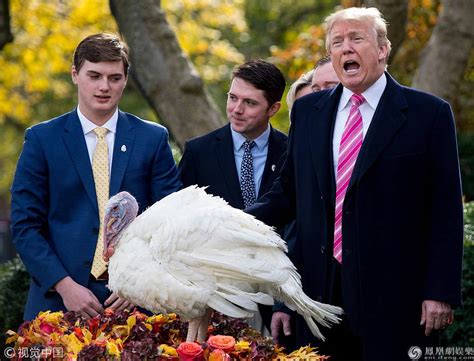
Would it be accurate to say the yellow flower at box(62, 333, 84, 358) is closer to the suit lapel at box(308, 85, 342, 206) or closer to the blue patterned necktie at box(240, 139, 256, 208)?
the suit lapel at box(308, 85, 342, 206)

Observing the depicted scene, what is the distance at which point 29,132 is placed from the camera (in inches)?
209

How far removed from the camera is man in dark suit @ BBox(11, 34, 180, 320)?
510 centimetres

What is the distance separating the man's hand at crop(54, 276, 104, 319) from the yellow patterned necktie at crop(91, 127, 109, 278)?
0.55ft

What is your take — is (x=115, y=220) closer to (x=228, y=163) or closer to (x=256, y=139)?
(x=228, y=163)

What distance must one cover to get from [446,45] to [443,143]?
5956 mm

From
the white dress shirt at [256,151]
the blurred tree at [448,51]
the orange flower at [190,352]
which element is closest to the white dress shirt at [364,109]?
the white dress shirt at [256,151]

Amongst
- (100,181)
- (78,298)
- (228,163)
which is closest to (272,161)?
(228,163)

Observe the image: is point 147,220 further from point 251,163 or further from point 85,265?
point 251,163

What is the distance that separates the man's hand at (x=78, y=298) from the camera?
4.93m

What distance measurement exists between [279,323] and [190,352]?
1.43 metres

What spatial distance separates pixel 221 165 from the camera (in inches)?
230

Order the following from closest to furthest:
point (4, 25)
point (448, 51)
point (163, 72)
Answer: point (163, 72), point (448, 51), point (4, 25)

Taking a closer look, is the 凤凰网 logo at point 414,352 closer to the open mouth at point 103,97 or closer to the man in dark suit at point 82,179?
the man in dark suit at point 82,179

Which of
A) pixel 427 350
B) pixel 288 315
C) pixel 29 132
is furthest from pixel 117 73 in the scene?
pixel 427 350
